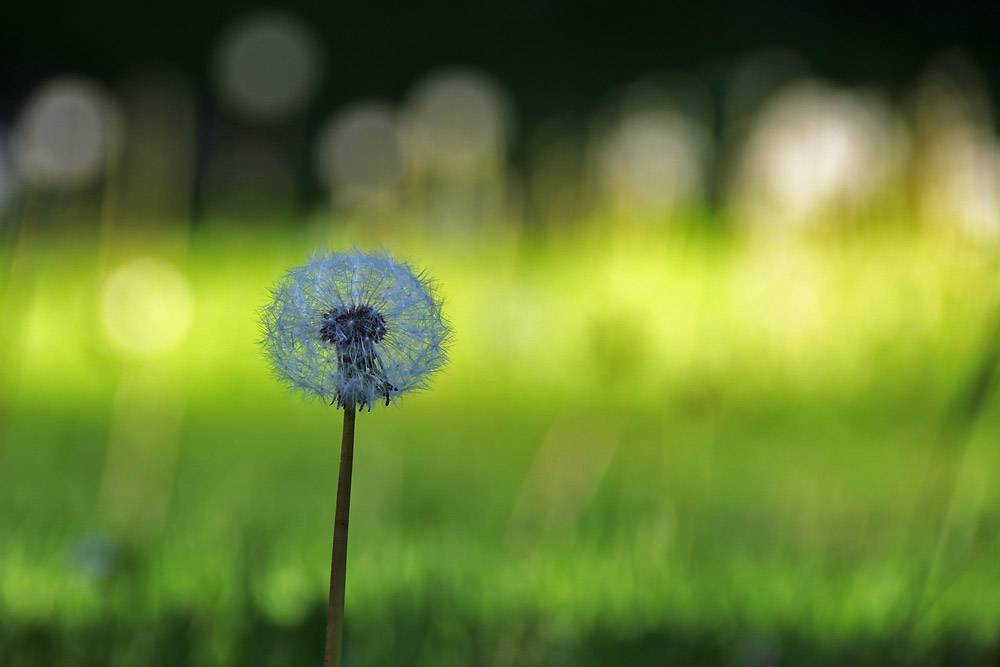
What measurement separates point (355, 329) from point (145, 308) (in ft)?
8.39

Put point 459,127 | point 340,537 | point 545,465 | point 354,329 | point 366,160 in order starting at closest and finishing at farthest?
point 340,537 < point 354,329 < point 545,465 < point 366,160 < point 459,127

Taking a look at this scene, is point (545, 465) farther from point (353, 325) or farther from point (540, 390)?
point (353, 325)

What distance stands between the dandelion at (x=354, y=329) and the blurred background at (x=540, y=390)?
450 mm

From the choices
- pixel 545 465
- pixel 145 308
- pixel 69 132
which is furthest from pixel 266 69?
pixel 545 465

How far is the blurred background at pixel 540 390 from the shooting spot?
139cm

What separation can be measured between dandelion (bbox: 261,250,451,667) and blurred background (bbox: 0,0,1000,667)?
45cm

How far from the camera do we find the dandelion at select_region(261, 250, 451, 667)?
761 millimetres

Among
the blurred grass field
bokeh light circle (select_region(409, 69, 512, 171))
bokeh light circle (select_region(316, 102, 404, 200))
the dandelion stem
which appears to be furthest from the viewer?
bokeh light circle (select_region(409, 69, 512, 171))

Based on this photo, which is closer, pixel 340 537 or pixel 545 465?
pixel 340 537

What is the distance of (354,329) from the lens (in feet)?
2.59

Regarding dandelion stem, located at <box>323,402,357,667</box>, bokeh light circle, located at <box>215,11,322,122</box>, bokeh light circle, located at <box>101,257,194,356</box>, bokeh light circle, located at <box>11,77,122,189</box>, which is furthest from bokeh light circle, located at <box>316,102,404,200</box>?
dandelion stem, located at <box>323,402,357,667</box>

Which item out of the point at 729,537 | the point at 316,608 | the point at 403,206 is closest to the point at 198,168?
the point at 403,206

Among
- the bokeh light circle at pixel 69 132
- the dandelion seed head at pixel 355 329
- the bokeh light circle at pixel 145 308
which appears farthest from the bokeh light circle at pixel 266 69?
the dandelion seed head at pixel 355 329

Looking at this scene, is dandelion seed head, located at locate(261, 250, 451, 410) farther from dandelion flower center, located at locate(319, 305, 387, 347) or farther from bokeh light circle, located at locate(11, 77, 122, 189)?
bokeh light circle, located at locate(11, 77, 122, 189)
